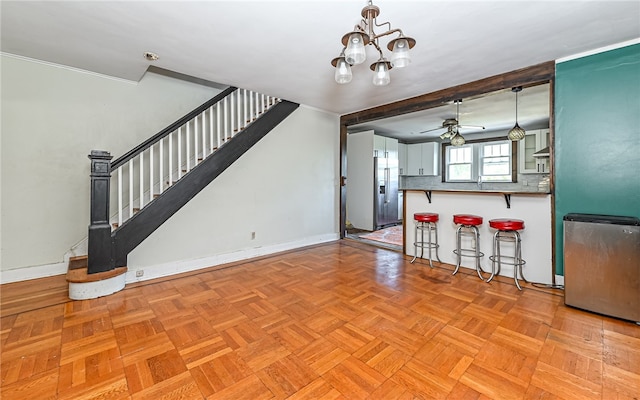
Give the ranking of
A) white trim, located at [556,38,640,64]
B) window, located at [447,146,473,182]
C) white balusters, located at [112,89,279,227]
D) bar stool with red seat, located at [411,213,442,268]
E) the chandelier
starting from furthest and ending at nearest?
window, located at [447,146,473,182], bar stool with red seat, located at [411,213,442,268], white balusters, located at [112,89,279,227], white trim, located at [556,38,640,64], the chandelier

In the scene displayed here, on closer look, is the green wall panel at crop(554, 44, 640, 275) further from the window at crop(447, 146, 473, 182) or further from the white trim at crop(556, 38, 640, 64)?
the window at crop(447, 146, 473, 182)

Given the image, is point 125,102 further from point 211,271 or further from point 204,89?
point 211,271

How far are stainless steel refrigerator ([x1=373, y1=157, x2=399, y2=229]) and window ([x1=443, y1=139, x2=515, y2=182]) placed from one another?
1.91 meters

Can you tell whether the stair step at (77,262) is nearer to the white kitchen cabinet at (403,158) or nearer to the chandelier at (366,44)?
the chandelier at (366,44)

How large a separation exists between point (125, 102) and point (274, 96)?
1970 mm

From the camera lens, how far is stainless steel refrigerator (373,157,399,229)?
20.9 feet

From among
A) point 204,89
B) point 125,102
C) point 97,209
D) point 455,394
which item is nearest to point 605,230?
point 455,394

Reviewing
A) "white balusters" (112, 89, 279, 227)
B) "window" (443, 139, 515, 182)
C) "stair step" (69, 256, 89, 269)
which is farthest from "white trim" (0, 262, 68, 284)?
"window" (443, 139, 515, 182)

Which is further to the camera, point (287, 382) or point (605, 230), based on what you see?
point (605, 230)

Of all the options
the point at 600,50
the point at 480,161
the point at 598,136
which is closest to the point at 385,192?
the point at 480,161

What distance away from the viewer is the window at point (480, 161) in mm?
6762

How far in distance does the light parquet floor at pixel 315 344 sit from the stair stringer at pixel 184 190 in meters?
0.52

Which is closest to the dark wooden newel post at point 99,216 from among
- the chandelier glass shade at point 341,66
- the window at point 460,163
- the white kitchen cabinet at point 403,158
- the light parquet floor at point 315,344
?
the light parquet floor at point 315,344

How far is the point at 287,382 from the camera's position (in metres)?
1.54
